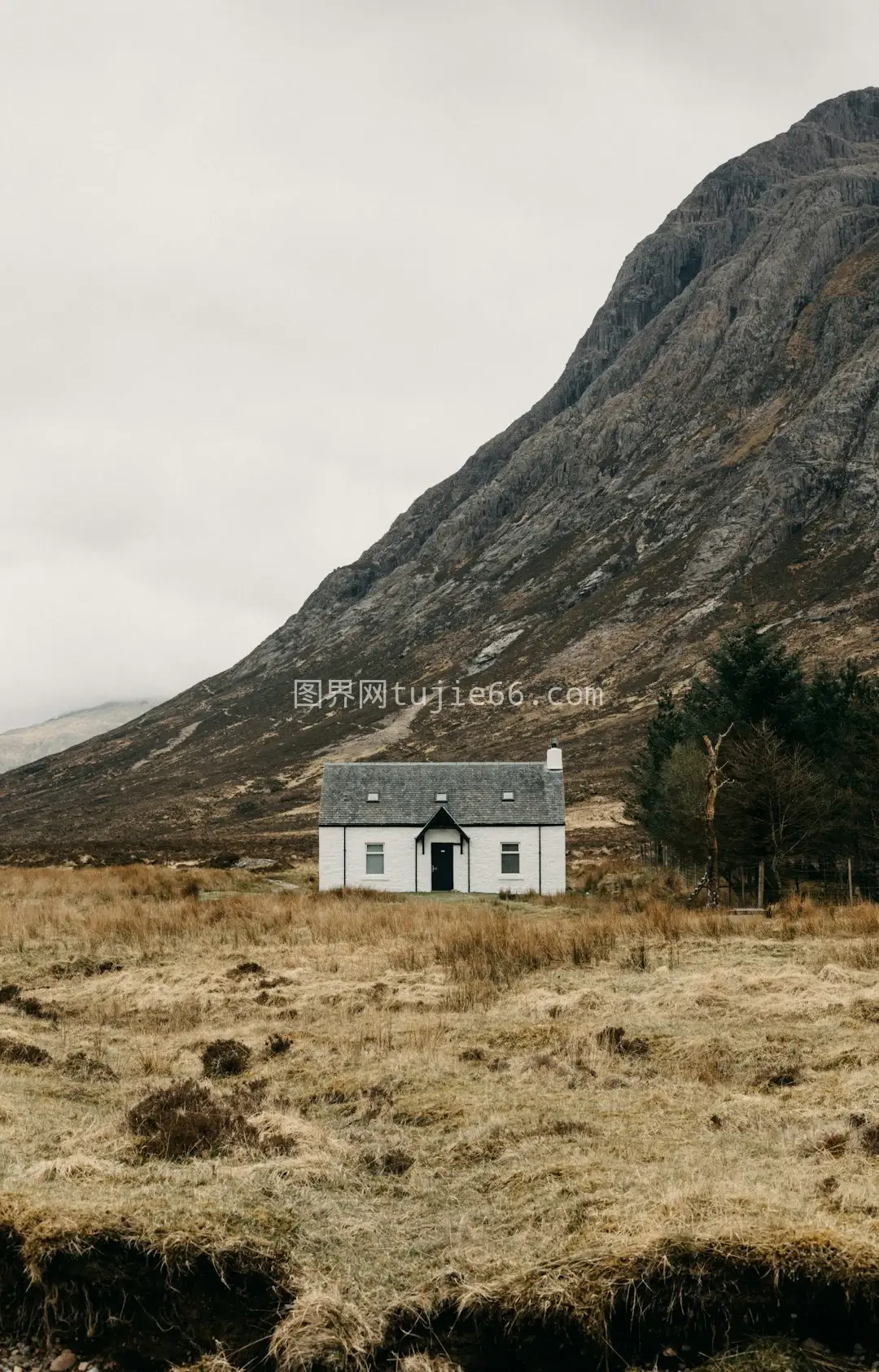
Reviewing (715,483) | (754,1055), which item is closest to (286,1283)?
(754,1055)

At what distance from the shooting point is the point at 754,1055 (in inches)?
486

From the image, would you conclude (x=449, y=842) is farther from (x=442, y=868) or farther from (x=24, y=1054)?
(x=24, y=1054)

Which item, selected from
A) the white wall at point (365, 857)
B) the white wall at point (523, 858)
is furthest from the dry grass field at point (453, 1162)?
the white wall at point (365, 857)

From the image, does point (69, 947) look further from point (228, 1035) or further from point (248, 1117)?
point (248, 1117)

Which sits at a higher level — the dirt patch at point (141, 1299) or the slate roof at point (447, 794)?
the slate roof at point (447, 794)

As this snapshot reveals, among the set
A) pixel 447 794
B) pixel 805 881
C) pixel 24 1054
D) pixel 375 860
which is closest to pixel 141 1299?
pixel 24 1054

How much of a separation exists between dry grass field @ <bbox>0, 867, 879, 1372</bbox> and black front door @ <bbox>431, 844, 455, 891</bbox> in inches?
1101

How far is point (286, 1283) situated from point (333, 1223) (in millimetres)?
916

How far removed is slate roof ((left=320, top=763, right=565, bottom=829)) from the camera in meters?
47.4

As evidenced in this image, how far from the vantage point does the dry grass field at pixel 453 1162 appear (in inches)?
249

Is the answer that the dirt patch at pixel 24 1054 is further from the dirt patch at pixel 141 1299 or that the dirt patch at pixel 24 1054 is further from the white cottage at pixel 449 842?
the white cottage at pixel 449 842

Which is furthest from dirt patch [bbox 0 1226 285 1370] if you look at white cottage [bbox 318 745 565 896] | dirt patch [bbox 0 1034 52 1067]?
white cottage [bbox 318 745 565 896]

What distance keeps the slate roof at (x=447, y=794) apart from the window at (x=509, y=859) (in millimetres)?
1190

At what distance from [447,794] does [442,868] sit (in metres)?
3.70
